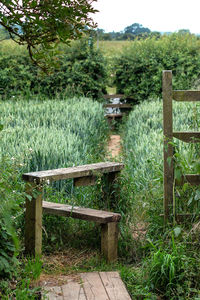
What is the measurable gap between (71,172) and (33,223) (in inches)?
24.1

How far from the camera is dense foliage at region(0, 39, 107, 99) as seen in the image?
48.2 ft

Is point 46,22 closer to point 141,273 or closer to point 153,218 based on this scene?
point 141,273

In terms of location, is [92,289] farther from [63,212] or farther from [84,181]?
[84,181]

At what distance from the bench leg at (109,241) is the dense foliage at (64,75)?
412 inches

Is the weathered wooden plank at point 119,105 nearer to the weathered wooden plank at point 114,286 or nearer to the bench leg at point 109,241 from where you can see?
the bench leg at point 109,241

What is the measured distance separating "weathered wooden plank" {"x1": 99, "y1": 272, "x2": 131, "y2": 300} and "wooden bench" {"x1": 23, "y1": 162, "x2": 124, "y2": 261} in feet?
1.49

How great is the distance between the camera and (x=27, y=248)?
13.4ft

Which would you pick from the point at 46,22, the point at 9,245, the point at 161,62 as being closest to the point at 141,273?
the point at 9,245

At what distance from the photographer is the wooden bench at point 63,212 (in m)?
3.95

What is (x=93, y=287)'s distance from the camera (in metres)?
3.46

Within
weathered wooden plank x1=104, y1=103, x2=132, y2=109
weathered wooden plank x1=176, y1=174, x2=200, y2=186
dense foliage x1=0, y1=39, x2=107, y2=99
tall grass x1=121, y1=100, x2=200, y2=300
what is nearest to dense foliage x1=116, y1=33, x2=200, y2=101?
weathered wooden plank x1=104, y1=103, x2=132, y2=109

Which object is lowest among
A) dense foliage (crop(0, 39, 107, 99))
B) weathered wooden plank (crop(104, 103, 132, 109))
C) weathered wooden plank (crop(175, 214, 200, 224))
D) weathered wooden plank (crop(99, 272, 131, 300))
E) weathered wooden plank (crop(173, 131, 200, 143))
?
weathered wooden plank (crop(99, 272, 131, 300))

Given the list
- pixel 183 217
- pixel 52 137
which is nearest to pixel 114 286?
pixel 183 217

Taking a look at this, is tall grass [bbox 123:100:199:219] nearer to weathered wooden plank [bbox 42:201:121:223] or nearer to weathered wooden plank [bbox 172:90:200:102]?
weathered wooden plank [bbox 172:90:200:102]
